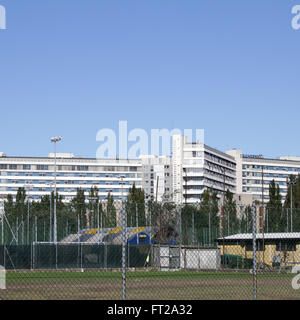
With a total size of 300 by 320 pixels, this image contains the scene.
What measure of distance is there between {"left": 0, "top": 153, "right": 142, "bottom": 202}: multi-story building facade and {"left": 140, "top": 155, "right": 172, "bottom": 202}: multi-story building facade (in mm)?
2242

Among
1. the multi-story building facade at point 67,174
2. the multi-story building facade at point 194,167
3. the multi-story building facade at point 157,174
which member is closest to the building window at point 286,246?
the multi-story building facade at point 194,167

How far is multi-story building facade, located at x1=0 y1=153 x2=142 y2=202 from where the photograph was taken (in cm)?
18512

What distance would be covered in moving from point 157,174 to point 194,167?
11.1 meters

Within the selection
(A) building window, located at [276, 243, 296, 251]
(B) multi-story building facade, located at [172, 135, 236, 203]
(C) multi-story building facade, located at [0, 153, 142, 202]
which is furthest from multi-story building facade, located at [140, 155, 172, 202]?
(A) building window, located at [276, 243, 296, 251]

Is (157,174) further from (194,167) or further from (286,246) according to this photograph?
(286,246)

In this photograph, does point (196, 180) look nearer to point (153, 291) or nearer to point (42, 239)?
point (42, 239)

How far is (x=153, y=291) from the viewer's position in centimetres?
2356

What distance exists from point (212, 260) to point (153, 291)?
2128cm

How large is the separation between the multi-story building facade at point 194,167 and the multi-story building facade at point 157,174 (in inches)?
81.4

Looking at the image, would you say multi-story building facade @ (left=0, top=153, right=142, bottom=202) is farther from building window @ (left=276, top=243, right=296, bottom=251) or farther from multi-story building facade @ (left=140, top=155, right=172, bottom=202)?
building window @ (left=276, top=243, right=296, bottom=251)

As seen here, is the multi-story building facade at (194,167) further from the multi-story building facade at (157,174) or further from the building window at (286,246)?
the building window at (286,246)

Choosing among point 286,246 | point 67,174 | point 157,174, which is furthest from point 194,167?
point 286,246
